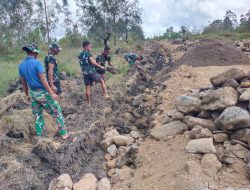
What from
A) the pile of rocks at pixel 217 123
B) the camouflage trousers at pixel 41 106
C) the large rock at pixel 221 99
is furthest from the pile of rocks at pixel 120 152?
the large rock at pixel 221 99

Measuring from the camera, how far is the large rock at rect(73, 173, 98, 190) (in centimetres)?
420

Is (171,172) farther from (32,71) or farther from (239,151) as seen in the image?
(32,71)

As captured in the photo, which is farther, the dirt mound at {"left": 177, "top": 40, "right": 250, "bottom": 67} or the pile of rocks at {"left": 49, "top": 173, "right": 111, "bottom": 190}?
the dirt mound at {"left": 177, "top": 40, "right": 250, "bottom": 67}

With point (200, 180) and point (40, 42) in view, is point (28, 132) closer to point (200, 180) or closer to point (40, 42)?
point (200, 180)

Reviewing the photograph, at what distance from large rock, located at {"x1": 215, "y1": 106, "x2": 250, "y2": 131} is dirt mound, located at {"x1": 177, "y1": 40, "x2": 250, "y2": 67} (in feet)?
20.4

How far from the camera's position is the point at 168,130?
5551 mm

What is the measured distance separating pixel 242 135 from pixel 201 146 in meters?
0.55

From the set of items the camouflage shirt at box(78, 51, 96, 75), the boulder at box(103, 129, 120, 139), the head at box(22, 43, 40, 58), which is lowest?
the boulder at box(103, 129, 120, 139)

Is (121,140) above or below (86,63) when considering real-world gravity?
below

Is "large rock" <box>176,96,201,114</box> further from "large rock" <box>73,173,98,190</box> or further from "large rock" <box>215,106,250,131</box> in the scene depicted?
"large rock" <box>73,173,98,190</box>

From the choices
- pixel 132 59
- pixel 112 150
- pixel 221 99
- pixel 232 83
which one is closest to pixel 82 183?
pixel 112 150

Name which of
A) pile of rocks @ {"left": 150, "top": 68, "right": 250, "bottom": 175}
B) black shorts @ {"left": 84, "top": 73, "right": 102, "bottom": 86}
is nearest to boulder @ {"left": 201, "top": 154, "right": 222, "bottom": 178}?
pile of rocks @ {"left": 150, "top": 68, "right": 250, "bottom": 175}

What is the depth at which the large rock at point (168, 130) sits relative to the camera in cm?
540

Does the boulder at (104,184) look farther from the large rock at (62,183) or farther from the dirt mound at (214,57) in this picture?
the dirt mound at (214,57)
